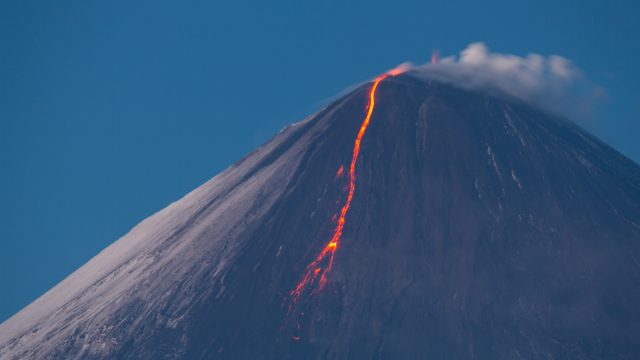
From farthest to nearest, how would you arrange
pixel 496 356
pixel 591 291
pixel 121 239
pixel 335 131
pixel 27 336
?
pixel 121 239, pixel 335 131, pixel 27 336, pixel 591 291, pixel 496 356

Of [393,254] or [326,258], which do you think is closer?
[326,258]

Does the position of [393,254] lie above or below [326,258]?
below

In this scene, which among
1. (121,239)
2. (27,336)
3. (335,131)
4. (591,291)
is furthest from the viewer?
(121,239)

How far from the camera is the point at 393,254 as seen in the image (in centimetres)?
7538

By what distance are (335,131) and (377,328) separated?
17734 millimetres

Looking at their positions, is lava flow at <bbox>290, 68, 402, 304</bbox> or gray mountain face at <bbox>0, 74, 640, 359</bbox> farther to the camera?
lava flow at <bbox>290, 68, 402, 304</bbox>

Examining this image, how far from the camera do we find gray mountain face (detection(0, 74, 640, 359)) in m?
69.9

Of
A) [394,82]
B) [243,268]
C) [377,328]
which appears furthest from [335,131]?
[377,328]

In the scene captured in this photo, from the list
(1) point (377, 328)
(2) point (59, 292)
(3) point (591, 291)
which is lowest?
(3) point (591, 291)

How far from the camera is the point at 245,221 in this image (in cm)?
7950

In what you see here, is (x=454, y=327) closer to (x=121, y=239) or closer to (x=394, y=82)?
(x=394, y=82)

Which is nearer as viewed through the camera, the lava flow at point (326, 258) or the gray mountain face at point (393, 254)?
the gray mountain face at point (393, 254)

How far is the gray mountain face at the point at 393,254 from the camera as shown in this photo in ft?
229

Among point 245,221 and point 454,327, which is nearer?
point 454,327
